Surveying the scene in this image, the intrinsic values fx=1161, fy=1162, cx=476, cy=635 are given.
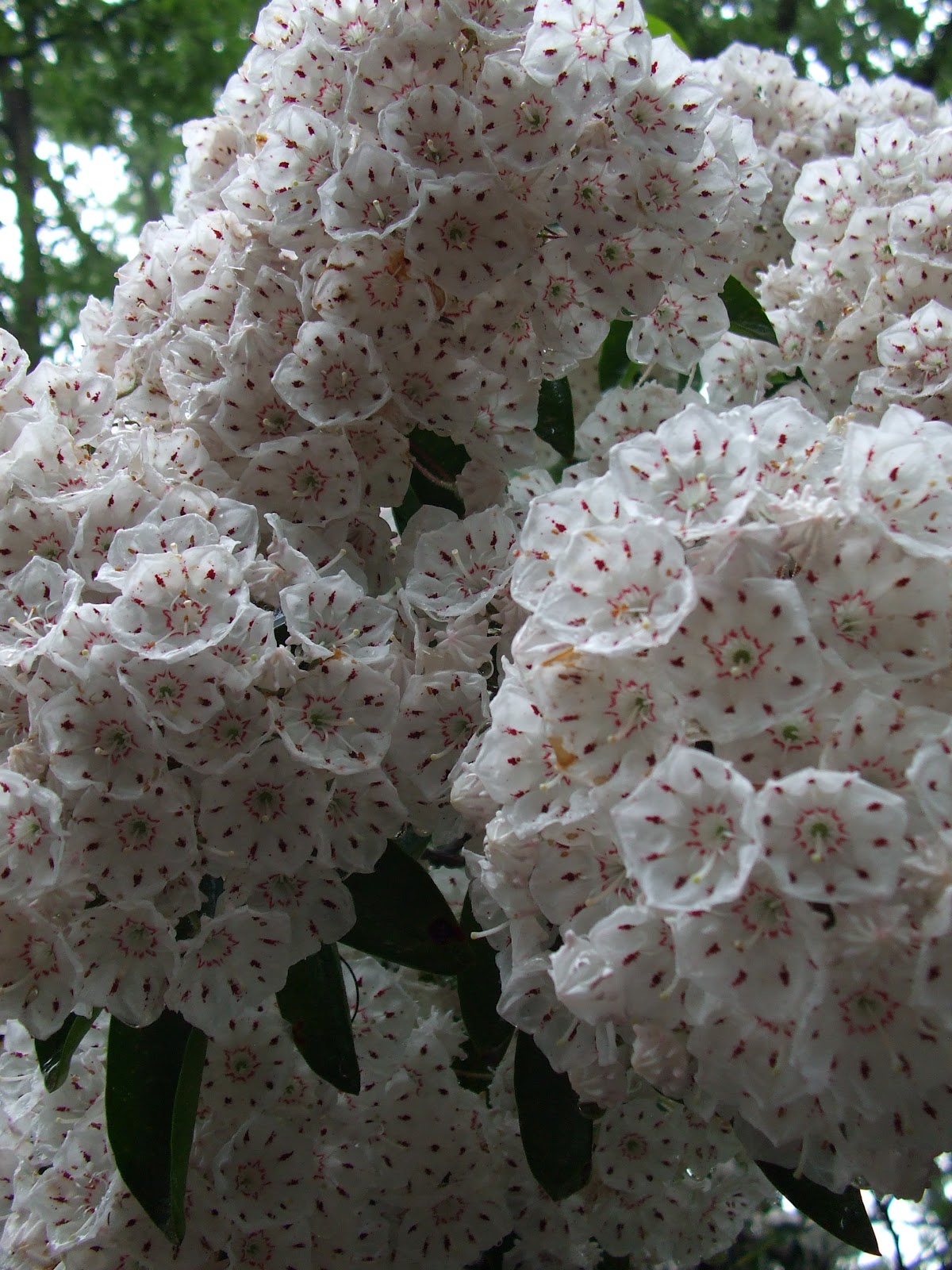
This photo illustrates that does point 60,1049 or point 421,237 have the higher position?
point 421,237

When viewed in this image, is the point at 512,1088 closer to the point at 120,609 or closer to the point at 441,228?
the point at 120,609

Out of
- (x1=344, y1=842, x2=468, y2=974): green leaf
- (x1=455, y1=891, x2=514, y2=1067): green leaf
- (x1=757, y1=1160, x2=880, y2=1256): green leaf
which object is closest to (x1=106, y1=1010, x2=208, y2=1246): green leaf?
(x1=344, y1=842, x2=468, y2=974): green leaf

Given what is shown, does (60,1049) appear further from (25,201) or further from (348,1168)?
(25,201)

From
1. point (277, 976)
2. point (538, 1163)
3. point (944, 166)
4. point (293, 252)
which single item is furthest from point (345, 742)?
point (944, 166)

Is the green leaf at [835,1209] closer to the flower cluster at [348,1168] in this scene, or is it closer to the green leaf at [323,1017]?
the flower cluster at [348,1168]

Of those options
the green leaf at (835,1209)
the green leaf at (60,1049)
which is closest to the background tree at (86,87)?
the green leaf at (60,1049)

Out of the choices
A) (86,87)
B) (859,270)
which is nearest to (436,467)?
(859,270)
